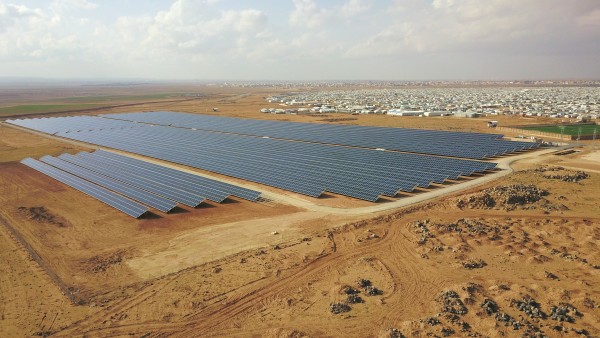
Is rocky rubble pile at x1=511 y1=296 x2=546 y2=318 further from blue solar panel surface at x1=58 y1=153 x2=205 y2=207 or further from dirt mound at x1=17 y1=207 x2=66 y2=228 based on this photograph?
dirt mound at x1=17 y1=207 x2=66 y2=228

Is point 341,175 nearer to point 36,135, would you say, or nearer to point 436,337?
point 436,337

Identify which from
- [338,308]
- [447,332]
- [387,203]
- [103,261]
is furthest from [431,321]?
[103,261]

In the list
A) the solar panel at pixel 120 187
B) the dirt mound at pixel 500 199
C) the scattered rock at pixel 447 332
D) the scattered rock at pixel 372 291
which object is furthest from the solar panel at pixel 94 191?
the dirt mound at pixel 500 199

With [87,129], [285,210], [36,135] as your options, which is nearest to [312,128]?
[285,210]

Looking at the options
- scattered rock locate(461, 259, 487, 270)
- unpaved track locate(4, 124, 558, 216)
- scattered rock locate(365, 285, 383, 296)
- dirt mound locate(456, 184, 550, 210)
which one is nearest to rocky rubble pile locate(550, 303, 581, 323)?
scattered rock locate(461, 259, 487, 270)

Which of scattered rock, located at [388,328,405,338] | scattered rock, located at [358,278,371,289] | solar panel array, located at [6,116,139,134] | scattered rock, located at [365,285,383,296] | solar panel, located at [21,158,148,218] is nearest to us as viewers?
scattered rock, located at [388,328,405,338]

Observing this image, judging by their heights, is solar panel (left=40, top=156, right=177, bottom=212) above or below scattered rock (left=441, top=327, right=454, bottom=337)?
above
